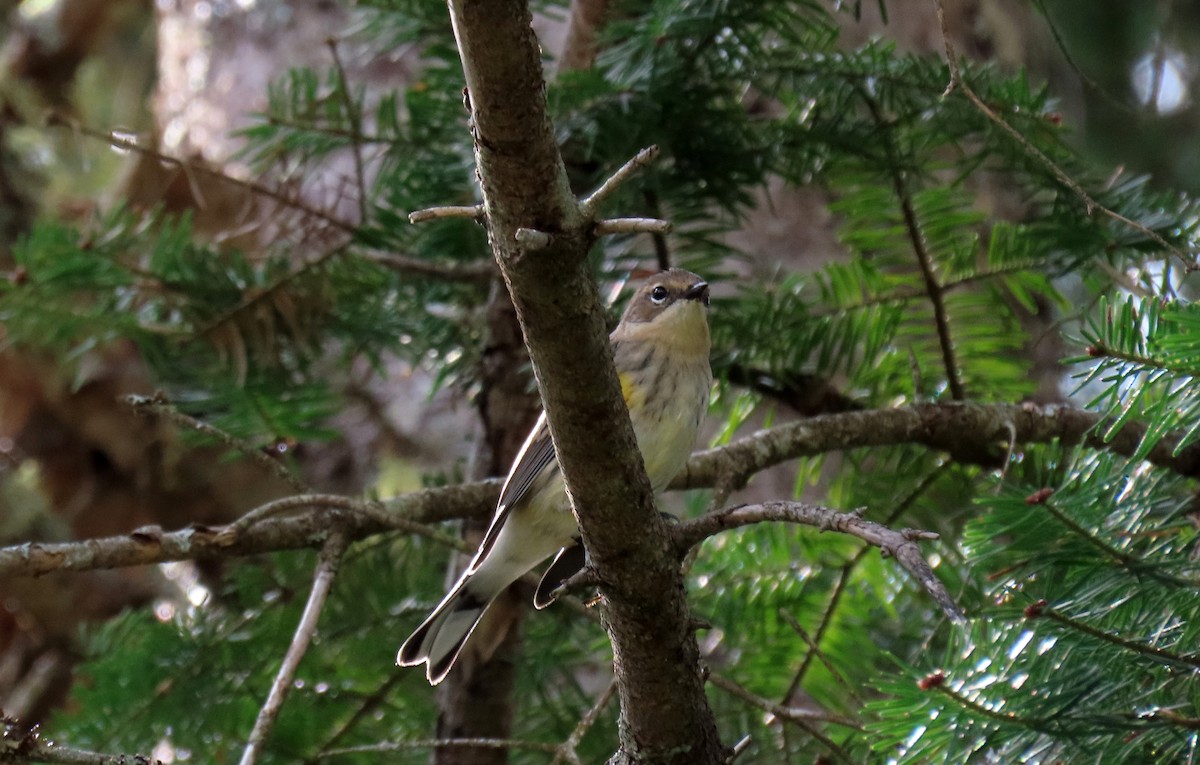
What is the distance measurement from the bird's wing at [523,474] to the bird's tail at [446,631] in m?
0.12

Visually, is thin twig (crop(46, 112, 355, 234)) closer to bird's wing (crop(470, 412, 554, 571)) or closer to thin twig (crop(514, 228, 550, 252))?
bird's wing (crop(470, 412, 554, 571))

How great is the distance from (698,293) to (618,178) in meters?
1.55

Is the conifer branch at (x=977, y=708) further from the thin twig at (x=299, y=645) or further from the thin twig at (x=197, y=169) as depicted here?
the thin twig at (x=197, y=169)

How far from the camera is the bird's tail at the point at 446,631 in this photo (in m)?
2.48

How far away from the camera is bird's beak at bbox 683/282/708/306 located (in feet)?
9.21

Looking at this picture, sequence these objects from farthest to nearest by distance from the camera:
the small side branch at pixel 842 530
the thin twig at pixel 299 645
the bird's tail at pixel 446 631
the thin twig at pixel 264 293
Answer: the thin twig at pixel 264 293, the bird's tail at pixel 446 631, the thin twig at pixel 299 645, the small side branch at pixel 842 530

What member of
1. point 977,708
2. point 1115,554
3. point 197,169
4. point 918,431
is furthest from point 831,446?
point 197,169

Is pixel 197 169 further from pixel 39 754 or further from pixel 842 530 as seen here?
pixel 842 530

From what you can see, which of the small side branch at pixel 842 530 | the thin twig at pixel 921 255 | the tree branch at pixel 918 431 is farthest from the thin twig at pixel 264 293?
the small side branch at pixel 842 530

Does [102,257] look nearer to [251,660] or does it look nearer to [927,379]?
[251,660]

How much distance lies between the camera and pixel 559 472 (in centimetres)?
260

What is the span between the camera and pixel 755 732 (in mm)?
2785

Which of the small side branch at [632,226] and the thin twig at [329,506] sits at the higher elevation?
the small side branch at [632,226]

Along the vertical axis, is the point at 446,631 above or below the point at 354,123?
below
